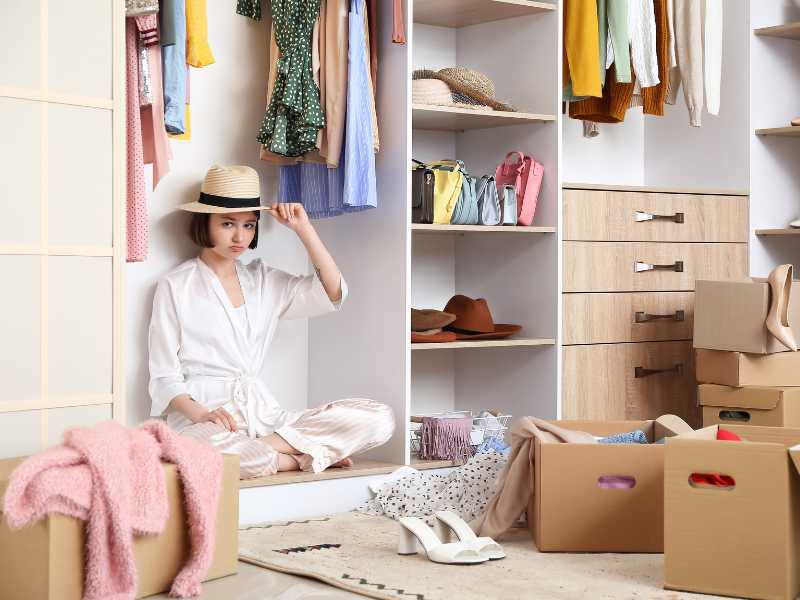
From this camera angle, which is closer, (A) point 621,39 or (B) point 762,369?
(B) point 762,369

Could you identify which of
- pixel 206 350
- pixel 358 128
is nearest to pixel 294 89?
pixel 358 128

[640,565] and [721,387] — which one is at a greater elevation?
[721,387]

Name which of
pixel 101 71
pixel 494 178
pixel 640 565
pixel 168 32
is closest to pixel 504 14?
pixel 494 178

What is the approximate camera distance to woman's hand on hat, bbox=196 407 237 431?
11.1 feet

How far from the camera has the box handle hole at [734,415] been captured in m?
3.95

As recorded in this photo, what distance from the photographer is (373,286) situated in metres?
3.80

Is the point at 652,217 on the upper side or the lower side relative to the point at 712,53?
lower

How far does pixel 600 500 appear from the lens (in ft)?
9.59

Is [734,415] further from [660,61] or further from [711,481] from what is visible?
[660,61]

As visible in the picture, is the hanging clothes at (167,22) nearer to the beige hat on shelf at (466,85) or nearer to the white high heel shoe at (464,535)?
the beige hat on shelf at (466,85)

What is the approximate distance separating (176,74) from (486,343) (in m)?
1.31

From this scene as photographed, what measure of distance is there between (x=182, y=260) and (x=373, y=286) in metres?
0.61

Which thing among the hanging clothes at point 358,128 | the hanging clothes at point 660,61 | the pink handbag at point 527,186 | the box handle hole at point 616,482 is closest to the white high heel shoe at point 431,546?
the box handle hole at point 616,482

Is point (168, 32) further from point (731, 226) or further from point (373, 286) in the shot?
point (731, 226)
